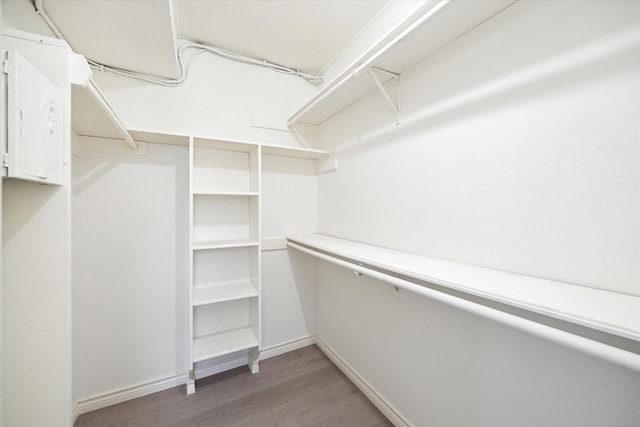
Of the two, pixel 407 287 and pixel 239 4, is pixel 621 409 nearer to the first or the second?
pixel 407 287

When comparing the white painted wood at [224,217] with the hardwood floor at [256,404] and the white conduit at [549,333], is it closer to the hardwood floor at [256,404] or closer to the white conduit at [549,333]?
the hardwood floor at [256,404]

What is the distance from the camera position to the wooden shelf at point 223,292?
5.49ft

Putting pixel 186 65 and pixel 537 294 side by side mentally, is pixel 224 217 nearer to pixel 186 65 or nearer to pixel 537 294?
pixel 186 65

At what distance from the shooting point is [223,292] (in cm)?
180

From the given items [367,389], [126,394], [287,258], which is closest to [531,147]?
[367,389]

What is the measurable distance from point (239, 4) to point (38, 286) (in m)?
1.72

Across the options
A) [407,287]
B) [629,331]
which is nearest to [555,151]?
[629,331]

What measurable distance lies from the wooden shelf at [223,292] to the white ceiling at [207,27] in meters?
1.58

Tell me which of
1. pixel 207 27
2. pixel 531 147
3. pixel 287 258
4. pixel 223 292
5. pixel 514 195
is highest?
pixel 207 27

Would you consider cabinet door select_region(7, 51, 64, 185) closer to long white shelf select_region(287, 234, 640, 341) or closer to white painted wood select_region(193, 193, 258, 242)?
white painted wood select_region(193, 193, 258, 242)

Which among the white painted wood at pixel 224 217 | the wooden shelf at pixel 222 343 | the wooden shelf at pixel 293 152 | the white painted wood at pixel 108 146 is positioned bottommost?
the wooden shelf at pixel 222 343

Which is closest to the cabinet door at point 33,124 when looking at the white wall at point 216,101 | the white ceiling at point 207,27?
the white ceiling at point 207,27

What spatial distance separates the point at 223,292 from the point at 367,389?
1.24 m

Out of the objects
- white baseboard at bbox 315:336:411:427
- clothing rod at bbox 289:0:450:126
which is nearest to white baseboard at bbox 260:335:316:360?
white baseboard at bbox 315:336:411:427
